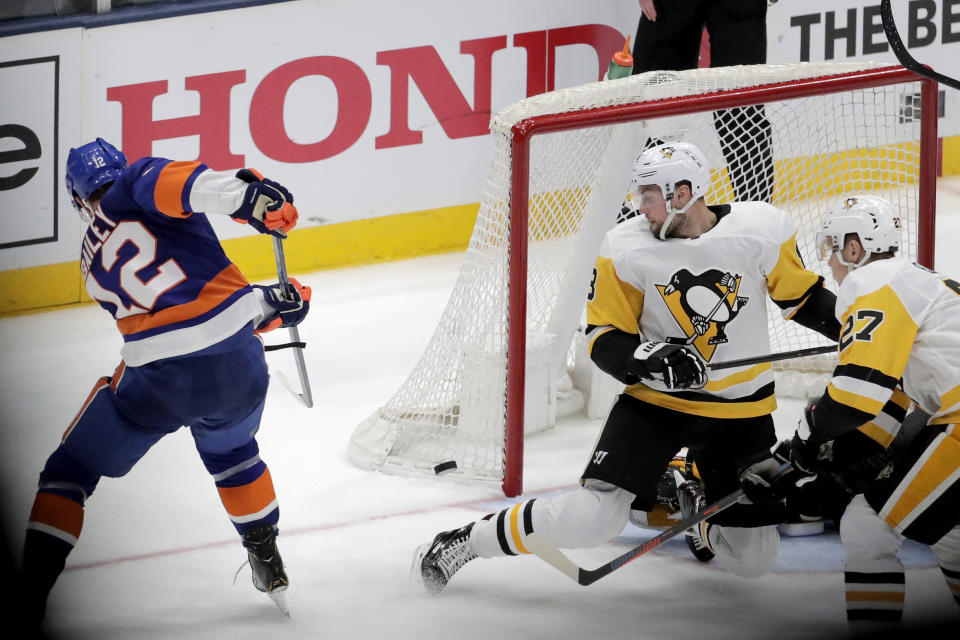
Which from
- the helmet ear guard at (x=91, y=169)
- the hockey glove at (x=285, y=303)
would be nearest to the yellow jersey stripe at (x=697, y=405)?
the hockey glove at (x=285, y=303)

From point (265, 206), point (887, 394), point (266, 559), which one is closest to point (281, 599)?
point (266, 559)

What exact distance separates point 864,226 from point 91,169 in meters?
1.56

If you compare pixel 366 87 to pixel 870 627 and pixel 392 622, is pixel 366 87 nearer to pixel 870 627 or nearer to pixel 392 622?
pixel 392 622

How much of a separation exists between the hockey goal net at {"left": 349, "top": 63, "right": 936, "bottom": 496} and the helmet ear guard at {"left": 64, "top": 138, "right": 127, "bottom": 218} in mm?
1039

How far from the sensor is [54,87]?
4949 millimetres

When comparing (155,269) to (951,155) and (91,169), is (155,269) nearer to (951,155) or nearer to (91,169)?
(91,169)

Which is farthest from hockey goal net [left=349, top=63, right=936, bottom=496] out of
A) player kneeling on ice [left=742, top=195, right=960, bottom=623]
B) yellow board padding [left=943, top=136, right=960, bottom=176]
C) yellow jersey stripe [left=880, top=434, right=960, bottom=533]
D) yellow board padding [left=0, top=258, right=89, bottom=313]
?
yellow board padding [left=943, top=136, right=960, bottom=176]

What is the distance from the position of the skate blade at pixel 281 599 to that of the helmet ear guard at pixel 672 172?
43.8 inches

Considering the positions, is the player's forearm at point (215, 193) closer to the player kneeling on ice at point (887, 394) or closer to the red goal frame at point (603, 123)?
the red goal frame at point (603, 123)

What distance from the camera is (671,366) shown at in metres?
3.06

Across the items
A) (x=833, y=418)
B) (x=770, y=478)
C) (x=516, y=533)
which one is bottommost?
(x=516, y=533)

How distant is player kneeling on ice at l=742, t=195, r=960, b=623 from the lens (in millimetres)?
2887

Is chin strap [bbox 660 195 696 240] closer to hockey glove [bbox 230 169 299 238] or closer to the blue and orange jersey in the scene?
hockey glove [bbox 230 169 299 238]

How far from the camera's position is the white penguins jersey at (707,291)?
3178 millimetres
